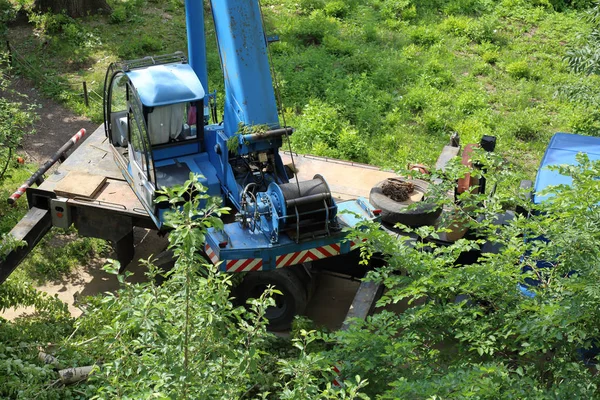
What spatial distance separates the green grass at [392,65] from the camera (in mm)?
13812

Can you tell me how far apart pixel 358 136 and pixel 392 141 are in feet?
2.10

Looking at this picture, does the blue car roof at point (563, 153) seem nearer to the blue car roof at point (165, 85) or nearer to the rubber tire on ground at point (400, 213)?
the rubber tire on ground at point (400, 213)

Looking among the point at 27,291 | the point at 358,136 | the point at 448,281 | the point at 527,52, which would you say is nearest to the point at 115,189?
the point at 27,291

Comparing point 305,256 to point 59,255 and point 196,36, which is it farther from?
point 59,255

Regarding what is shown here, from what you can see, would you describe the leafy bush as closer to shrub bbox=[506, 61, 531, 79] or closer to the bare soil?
the bare soil

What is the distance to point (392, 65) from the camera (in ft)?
52.3

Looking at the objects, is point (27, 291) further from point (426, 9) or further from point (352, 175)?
point (426, 9)

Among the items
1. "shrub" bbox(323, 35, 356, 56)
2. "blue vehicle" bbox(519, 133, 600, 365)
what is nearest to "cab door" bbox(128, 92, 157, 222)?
"blue vehicle" bbox(519, 133, 600, 365)

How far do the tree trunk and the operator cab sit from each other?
8869mm

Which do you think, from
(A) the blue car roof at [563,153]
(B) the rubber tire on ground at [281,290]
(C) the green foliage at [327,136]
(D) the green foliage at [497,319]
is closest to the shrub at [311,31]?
(C) the green foliage at [327,136]

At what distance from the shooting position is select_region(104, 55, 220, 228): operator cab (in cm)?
904

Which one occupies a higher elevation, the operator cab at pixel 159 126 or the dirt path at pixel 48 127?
the operator cab at pixel 159 126

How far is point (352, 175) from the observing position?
10758 millimetres

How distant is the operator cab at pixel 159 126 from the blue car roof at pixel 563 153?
4121mm
